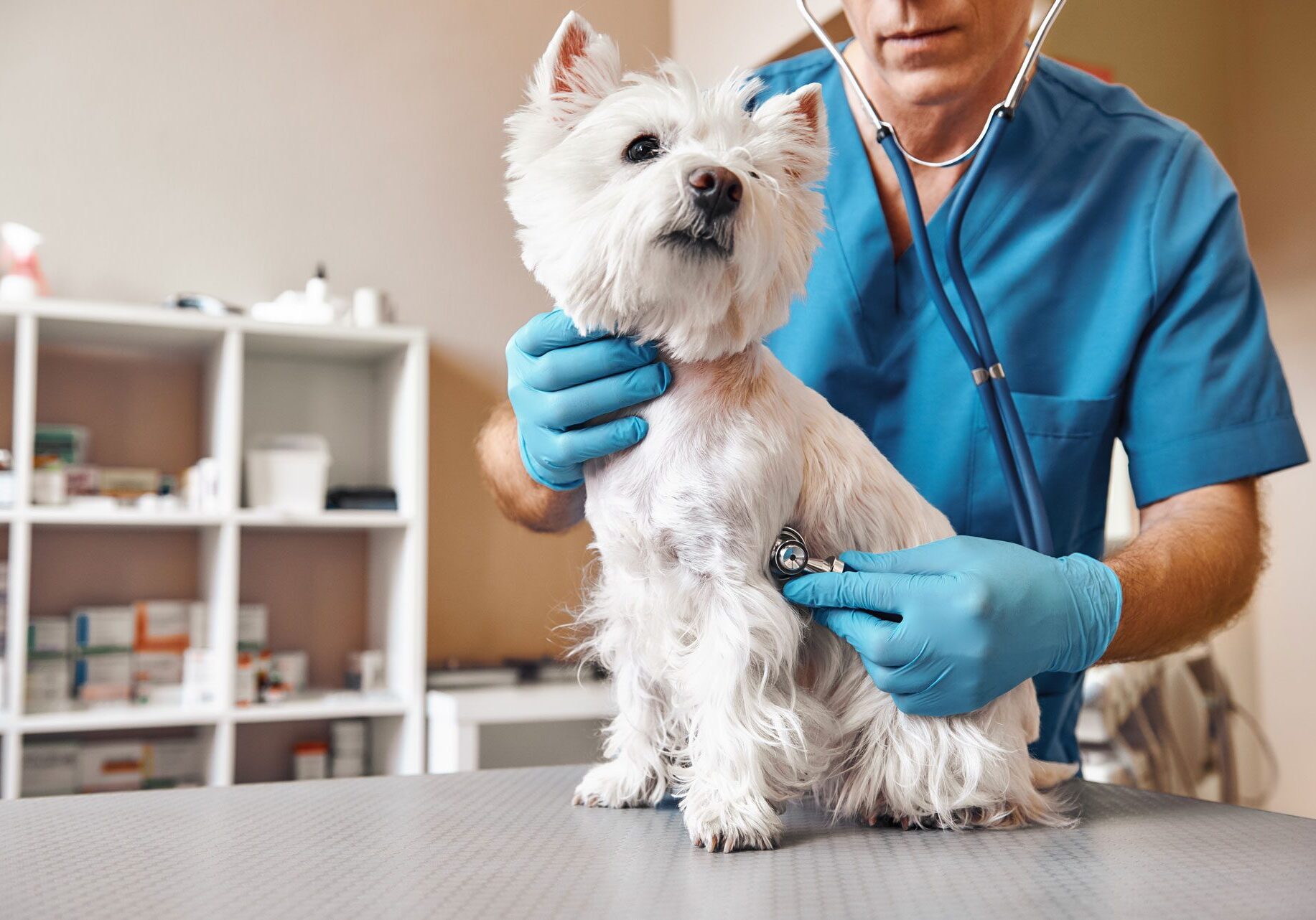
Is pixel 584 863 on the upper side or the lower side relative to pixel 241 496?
lower

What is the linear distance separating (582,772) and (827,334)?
58 centimetres

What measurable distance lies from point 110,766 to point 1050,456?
243cm

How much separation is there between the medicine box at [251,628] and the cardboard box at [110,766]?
0.35 m

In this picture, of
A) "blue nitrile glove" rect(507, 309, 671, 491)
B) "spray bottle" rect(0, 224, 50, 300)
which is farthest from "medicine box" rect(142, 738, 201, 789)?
"blue nitrile glove" rect(507, 309, 671, 491)

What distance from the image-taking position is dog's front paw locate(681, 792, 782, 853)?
743mm

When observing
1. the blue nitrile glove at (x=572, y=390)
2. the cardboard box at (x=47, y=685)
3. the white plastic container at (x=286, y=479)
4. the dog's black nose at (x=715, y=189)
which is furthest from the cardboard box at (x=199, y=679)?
the dog's black nose at (x=715, y=189)

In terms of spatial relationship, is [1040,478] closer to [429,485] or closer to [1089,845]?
[1089,845]

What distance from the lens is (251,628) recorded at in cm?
272

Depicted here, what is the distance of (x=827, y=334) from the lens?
1198 millimetres

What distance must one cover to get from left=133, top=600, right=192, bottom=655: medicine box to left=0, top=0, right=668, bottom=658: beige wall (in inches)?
26.7

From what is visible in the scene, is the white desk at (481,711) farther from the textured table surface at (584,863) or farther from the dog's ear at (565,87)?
the dog's ear at (565,87)

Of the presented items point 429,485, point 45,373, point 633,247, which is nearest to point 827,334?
point 633,247

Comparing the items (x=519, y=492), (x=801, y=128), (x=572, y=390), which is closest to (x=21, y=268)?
(x=519, y=492)

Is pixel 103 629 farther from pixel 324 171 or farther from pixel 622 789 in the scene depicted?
pixel 622 789
